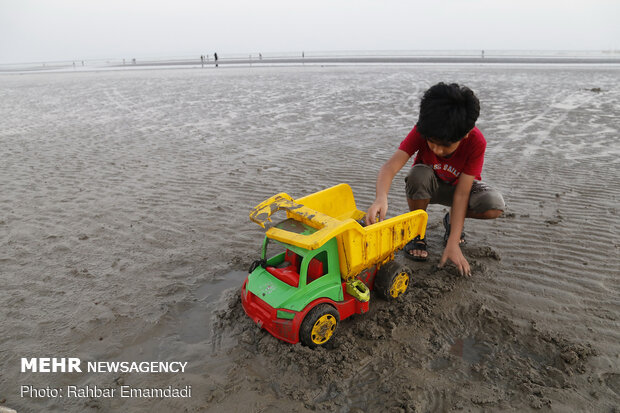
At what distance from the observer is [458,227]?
3475 millimetres

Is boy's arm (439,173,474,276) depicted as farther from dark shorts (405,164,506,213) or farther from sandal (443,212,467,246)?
sandal (443,212,467,246)

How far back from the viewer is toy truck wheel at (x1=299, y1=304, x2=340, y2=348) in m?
2.66

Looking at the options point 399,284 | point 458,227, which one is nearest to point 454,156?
point 458,227

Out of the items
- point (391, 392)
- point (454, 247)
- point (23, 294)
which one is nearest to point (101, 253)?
point (23, 294)

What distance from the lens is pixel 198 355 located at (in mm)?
2824

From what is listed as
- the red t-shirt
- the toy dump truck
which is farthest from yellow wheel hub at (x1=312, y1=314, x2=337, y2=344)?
the red t-shirt

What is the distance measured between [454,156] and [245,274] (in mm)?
2293

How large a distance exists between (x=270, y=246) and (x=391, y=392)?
222 centimetres

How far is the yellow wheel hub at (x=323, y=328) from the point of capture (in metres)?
2.72

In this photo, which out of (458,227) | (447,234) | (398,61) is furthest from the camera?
(398,61)

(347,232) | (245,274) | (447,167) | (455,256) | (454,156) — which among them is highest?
(454,156)

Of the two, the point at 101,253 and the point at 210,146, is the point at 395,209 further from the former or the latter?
the point at 210,146

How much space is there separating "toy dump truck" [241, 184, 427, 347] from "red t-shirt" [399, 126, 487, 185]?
65 cm

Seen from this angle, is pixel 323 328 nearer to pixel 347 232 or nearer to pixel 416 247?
pixel 347 232
